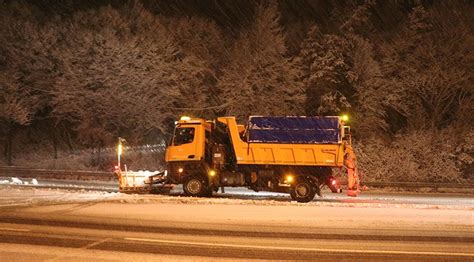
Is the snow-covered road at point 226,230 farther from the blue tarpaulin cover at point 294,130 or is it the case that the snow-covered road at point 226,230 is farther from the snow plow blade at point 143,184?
the snow plow blade at point 143,184

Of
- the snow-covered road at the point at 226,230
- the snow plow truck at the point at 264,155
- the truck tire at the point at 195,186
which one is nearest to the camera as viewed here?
the snow-covered road at the point at 226,230

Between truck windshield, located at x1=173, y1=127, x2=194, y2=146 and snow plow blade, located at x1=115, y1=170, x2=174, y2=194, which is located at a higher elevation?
truck windshield, located at x1=173, y1=127, x2=194, y2=146

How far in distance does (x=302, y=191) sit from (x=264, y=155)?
196 centimetres

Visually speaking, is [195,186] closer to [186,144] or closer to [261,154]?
[186,144]

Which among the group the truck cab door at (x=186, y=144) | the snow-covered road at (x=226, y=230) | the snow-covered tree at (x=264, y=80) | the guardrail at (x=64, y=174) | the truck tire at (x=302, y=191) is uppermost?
the snow-covered tree at (x=264, y=80)

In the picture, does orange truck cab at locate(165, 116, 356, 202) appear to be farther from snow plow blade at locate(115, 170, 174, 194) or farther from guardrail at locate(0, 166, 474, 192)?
guardrail at locate(0, 166, 474, 192)

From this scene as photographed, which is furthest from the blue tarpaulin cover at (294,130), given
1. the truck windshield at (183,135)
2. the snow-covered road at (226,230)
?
the snow-covered road at (226,230)

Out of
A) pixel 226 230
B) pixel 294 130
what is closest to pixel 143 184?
pixel 294 130

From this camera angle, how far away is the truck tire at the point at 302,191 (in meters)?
21.9

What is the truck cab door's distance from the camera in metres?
22.8

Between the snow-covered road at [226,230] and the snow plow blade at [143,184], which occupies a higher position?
the snow plow blade at [143,184]

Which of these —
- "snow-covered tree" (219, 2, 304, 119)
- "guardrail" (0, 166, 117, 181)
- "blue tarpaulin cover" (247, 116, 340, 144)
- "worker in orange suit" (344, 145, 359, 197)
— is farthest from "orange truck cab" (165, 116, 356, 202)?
"snow-covered tree" (219, 2, 304, 119)

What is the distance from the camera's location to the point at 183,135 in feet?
75.3

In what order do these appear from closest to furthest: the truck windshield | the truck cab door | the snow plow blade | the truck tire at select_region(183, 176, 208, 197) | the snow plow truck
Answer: the snow plow truck < the truck tire at select_region(183, 176, 208, 197) < the truck cab door < the truck windshield < the snow plow blade
